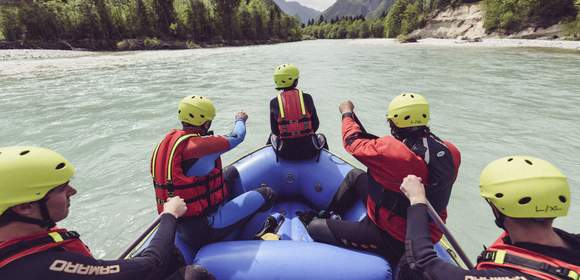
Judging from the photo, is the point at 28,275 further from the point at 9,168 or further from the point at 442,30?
the point at 442,30

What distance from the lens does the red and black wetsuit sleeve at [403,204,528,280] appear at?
4.42ft

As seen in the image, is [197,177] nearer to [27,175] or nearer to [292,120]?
[27,175]

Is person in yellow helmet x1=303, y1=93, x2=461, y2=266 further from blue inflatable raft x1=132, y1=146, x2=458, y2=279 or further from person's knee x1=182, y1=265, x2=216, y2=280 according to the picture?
person's knee x1=182, y1=265, x2=216, y2=280

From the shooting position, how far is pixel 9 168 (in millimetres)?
1354

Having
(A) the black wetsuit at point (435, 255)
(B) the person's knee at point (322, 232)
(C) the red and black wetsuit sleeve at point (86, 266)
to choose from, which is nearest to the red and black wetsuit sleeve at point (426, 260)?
(A) the black wetsuit at point (435, 255)

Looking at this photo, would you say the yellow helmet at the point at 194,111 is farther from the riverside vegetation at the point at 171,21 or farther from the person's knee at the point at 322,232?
the riverside vegetation at the point at 171,21

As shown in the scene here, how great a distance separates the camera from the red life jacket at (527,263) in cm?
124

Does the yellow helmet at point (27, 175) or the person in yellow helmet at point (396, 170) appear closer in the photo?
the yellow helmet at point (27, 175)

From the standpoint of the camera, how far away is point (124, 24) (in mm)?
48562

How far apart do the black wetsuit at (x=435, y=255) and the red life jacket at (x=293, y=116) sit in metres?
2.16

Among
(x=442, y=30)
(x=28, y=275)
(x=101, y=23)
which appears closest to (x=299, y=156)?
(x=28, y=275)

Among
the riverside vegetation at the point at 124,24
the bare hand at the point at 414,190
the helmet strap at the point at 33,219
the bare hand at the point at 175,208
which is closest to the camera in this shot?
the helmet strap at the point at 33,219

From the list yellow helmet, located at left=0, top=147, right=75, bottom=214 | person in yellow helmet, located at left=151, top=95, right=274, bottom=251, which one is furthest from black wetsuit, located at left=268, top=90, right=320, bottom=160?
yellow helmet, located at left=0, top=147, right=75, bottom=214

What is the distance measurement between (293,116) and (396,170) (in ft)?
6.21
